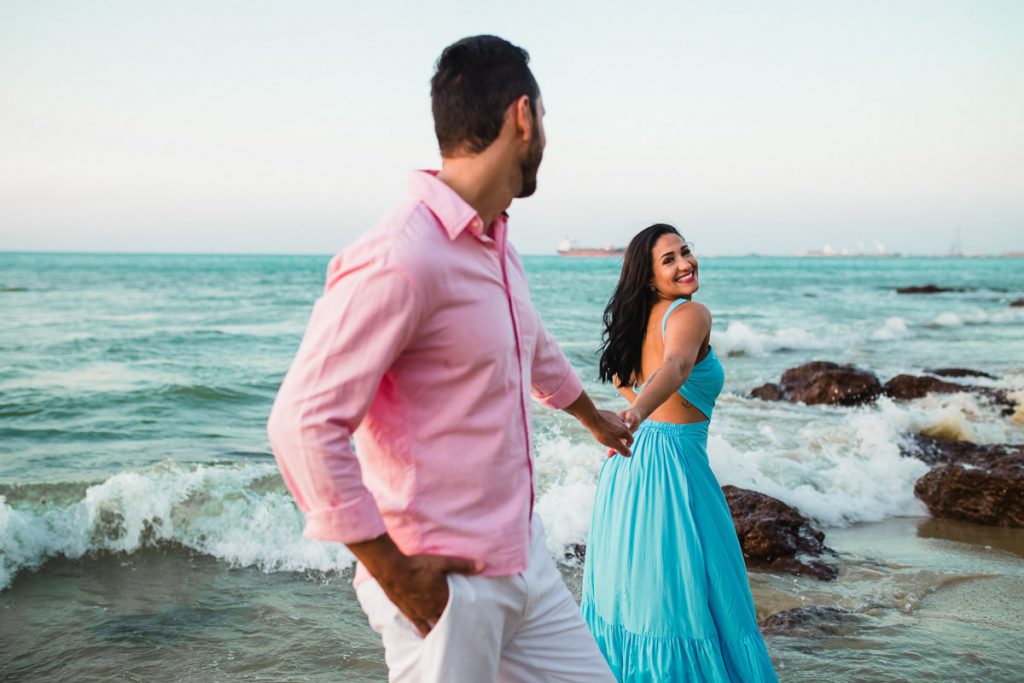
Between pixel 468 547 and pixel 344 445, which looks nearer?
pixel 344 445

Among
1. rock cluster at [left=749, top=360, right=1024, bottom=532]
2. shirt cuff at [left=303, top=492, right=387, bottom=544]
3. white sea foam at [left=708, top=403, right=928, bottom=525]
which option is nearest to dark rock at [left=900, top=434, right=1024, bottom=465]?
rock cluster at [left=749, top=360, right=1024, bottom=532]

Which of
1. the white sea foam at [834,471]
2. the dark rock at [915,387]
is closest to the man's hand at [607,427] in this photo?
the white sea foam at [834,471]

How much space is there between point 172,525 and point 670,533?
5297 millimetres

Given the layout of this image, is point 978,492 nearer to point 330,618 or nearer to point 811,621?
point 811,621

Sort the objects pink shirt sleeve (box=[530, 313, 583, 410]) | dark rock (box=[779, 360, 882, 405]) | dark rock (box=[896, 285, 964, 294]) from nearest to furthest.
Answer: pink shirt sleeve (box=[530, 313, 583, 410])
dark rock (box=[779, 360, 882, 405])
dark rock (box=[896, 285, 964, 294])

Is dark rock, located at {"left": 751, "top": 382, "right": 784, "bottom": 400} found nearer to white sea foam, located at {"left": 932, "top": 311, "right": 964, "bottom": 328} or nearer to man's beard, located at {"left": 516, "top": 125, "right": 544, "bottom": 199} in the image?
man's beard, located at {"left": 516, "top": 125, "right": 544, "bottom": 199}

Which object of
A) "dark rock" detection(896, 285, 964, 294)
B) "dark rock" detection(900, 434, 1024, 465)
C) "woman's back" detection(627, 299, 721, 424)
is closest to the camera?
"woman's back" detection(627, 299, 721, 424)

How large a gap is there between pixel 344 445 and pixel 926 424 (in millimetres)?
10827

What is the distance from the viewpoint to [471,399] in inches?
71.1

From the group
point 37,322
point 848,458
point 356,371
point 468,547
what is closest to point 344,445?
point 356,371

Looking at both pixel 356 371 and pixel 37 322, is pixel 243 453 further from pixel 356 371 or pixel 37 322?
pixel 37 322

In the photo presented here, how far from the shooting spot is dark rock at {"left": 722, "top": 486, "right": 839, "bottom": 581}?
619 centimetres

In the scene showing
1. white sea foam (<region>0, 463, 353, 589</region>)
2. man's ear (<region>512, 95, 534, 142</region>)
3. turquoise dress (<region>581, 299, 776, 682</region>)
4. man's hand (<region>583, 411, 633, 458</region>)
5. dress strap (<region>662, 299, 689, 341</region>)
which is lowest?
white sea foam (<region>0, 463, 353, 589</region>)

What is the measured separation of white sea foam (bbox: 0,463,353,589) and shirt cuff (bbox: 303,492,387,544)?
525 cm
